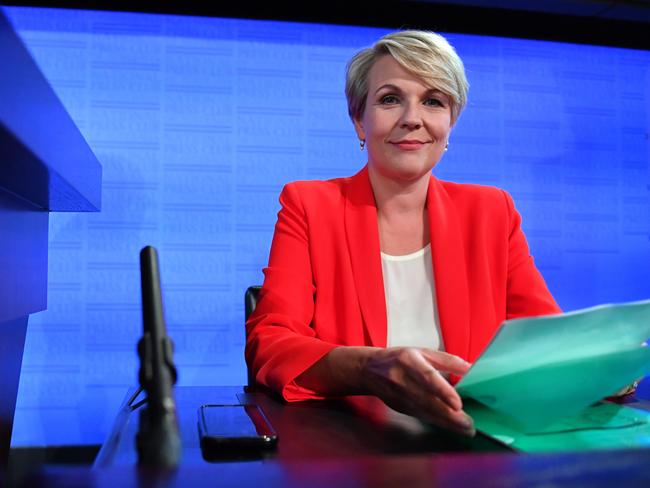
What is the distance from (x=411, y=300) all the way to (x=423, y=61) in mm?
463

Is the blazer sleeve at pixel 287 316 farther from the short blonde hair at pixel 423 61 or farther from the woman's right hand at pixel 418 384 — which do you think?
the short blonde hair at pixel 423 61

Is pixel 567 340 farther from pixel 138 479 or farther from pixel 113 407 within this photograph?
pixel 113 407

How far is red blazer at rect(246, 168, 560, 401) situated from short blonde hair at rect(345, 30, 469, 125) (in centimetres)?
20

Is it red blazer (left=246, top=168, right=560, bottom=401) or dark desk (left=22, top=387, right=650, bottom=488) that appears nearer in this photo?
dark desk (left=22, top=387, right=650, bottom=488)

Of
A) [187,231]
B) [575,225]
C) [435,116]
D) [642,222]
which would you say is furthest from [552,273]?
[435,116]

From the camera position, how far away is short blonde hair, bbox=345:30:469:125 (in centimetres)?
118

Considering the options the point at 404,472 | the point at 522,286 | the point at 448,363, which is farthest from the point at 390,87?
the point at 404,472

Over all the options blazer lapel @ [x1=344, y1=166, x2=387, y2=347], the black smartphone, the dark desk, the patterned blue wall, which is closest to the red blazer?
blazer lapel @ [x1=344, y1=166, x2=387, y2=347]

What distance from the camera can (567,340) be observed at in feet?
1.68

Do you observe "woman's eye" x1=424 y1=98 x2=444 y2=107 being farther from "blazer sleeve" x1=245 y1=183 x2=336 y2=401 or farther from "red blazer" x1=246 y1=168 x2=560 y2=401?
"blazer sleeve" x1=245 y1=183 x2=336 y2=401

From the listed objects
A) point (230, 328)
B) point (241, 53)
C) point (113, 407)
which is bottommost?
point (113, 407)

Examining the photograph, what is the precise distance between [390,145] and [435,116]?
0.36 ft

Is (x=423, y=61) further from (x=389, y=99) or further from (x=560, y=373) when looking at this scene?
(x=560, y=373)

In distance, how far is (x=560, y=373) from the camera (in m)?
0.54
